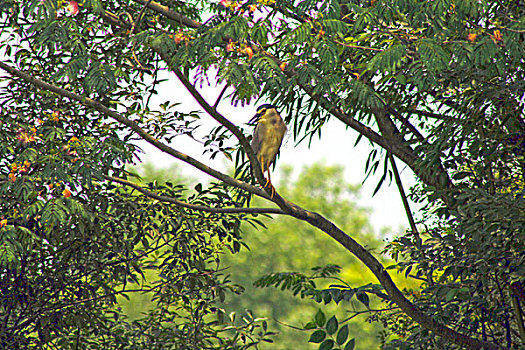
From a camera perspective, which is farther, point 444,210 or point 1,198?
point 444,210

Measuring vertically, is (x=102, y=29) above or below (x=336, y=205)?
below

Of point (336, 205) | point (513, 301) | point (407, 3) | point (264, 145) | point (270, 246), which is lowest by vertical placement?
point (513, 301)

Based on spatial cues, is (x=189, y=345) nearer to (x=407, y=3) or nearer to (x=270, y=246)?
(x=407, y=3)

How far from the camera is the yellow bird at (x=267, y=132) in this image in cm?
432

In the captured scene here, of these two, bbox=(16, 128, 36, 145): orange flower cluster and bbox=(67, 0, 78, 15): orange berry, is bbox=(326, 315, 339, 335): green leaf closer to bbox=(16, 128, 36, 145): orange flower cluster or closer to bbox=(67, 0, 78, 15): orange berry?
bbox=(67, 0, 78, 15): orange berry

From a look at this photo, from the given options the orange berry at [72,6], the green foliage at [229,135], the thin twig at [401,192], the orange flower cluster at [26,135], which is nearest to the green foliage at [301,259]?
the thin twig at [401,192]

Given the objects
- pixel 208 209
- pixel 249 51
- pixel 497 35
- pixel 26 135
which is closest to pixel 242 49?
pixel 249 51

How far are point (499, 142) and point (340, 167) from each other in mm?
17930

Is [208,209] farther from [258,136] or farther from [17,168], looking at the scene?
[17,168]

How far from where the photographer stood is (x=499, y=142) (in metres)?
3.93

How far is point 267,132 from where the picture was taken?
432cm

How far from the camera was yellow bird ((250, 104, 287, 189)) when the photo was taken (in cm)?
432

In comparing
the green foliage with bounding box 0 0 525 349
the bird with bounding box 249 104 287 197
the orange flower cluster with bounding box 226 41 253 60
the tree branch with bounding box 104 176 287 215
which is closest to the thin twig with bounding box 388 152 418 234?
the green foliage with bounding box 0 0 525 349

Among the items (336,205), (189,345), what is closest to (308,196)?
(336,205)
